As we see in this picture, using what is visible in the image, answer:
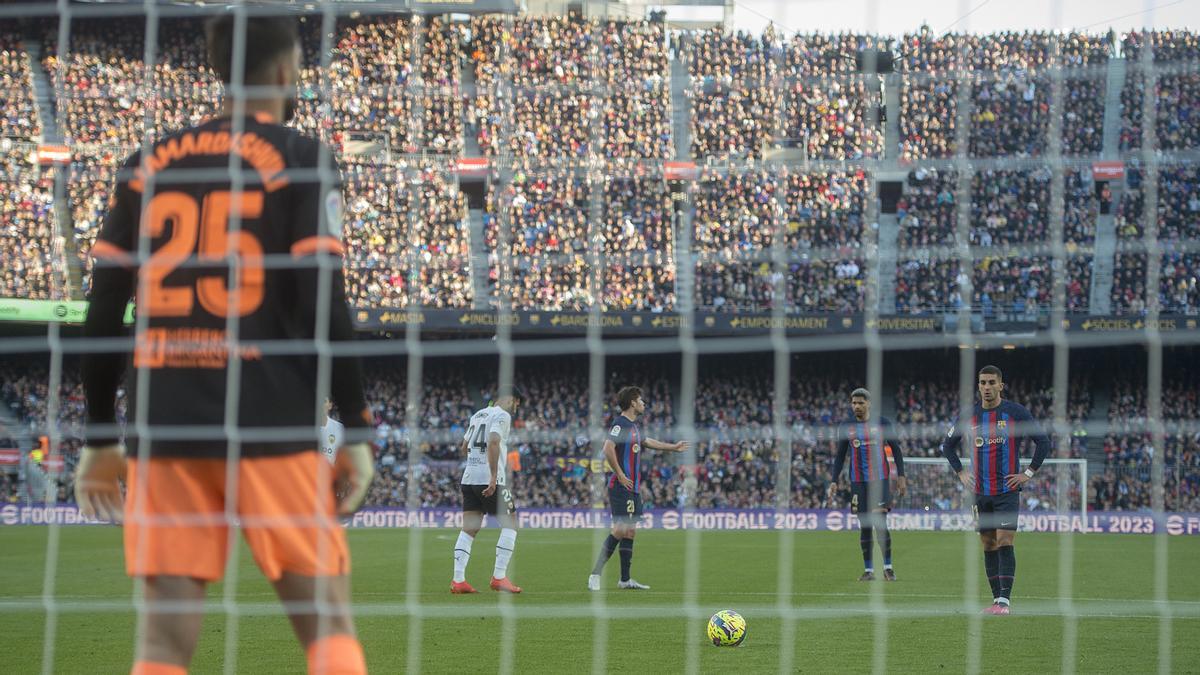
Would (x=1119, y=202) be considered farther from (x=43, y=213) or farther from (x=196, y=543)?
(x=196, y=543)

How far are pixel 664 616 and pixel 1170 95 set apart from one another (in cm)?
1768

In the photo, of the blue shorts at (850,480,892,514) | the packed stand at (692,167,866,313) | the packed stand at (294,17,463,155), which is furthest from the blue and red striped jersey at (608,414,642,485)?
the packed stand at (294,17,463,155)

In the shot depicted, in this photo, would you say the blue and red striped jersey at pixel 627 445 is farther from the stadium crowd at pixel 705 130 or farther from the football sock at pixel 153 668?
the stadium crowd at pixel 705 130

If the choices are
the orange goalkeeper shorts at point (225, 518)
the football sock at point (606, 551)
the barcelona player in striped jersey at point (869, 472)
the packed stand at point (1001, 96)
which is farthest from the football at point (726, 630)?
the packed stand at point (1001, 96)

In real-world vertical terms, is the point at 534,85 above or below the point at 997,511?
above

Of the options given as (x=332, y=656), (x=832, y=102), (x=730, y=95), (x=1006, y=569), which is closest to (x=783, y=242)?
(x=832, y=102)

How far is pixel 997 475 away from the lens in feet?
33.5

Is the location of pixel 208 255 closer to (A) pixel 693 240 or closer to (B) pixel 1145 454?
(A) pixel 693 240

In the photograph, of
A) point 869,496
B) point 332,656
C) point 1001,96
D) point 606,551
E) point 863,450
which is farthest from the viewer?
point 1001,96

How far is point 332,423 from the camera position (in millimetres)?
14016

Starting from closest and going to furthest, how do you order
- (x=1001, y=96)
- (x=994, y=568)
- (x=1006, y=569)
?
(x=1006, y=569) → (x=994, y=568) → (x=1001, y=96)

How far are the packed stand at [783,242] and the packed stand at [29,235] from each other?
36.7ft

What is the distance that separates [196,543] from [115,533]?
18965 mm

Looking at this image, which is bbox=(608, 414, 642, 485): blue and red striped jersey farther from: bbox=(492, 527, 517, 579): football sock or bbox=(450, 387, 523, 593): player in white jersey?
bbox=(492, 527, 517, 579): football sock
